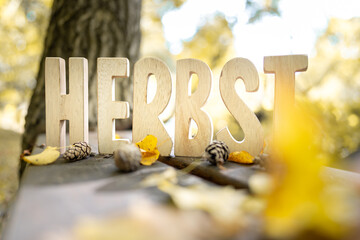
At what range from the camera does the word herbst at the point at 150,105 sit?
3.41 ft

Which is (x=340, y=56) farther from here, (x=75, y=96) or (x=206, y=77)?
(x=75, y=96)

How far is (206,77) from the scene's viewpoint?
1.03m

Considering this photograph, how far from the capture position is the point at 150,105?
107 cm

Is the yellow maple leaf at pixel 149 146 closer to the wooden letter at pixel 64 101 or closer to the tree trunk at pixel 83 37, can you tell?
the wooden letter at pixel 64 101

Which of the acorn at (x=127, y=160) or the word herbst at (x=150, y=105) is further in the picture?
the word herbst at (x=150, y=105)

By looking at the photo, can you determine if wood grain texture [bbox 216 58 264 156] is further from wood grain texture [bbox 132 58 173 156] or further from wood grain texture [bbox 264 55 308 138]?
wood grain texture [bbox 132 58 173 156]

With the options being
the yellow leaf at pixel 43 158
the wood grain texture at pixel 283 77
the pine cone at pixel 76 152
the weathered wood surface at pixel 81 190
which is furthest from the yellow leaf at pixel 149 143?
the wood grain texture at pixel 283 77

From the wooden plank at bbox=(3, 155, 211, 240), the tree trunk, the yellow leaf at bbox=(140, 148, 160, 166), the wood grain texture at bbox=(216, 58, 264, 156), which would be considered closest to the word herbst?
the wood grain texture at bbox=(216, 58, 264, 156)

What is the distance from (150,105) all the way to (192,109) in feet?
0.60

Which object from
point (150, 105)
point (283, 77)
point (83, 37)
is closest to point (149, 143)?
point (150, 105)

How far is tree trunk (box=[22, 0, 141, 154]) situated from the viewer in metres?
1.66

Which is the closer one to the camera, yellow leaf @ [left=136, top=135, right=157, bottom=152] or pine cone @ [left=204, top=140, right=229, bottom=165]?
pine cone @ [left=204, top=140, right=229, bottom=165]

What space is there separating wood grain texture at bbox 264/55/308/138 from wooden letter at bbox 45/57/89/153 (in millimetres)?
788

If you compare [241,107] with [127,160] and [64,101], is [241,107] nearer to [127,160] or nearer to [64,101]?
[127,160]
